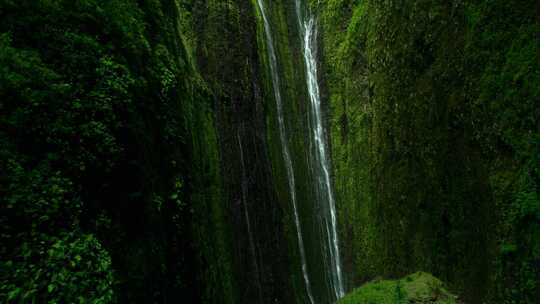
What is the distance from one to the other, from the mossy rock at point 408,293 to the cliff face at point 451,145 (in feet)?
1.97

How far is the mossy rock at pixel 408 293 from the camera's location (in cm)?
578

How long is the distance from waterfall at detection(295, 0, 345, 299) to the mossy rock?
728 centimetres

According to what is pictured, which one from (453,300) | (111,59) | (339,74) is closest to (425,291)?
(453,300)

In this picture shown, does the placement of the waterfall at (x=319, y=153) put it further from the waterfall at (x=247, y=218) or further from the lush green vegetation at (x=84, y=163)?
the lush green vegetation at (x=84, y=163)

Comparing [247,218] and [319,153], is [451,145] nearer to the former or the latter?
[247,218]

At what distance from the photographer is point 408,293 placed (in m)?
6.04

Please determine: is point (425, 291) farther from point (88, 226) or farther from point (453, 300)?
point (88, 226)

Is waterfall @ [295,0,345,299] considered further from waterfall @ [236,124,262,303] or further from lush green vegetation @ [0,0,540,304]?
waterfall @ [236,124,262,303]

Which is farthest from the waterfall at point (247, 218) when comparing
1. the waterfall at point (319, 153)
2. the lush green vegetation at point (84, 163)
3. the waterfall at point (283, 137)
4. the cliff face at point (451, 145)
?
the lush green vegetation at point (84, 163)

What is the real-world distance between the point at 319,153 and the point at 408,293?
10.4 metres

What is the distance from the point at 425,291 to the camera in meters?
5.86

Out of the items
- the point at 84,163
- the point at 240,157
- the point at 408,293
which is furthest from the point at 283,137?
the point at 84,163

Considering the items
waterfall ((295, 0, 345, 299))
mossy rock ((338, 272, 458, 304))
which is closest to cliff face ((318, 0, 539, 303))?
mossy rock ((338, 272, 458, 304))

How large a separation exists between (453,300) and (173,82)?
242 inches
